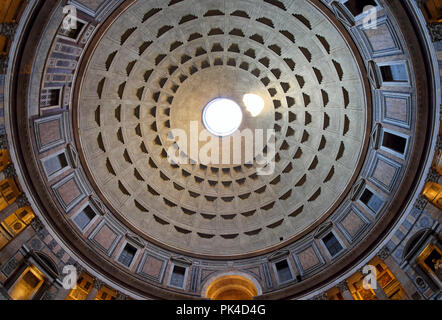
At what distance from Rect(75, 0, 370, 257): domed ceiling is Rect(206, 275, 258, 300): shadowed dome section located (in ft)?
7.60

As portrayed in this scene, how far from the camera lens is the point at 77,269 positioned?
2188 cm

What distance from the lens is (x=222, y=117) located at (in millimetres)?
32906

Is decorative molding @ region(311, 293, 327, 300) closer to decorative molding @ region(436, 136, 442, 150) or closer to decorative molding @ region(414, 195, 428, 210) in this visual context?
decorative molding @ region(414, 195, 428, 210)

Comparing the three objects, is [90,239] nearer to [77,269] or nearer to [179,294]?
[77,269]

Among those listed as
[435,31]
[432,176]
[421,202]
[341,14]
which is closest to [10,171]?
[341,14]

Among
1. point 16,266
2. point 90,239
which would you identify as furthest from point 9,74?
point 90,239

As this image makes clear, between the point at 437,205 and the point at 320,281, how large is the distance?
9329 millimetres

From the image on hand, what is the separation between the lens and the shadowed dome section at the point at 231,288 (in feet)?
88.3

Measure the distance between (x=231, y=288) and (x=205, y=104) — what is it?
16626 millimetres

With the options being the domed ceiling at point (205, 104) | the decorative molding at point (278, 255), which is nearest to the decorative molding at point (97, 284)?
the domed ceiling at point (205, 104)

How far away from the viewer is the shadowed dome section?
88.3ft

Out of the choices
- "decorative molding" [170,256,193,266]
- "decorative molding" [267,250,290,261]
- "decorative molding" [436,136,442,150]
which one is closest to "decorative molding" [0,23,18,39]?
A: "decorative molding" [170,256,193,266]

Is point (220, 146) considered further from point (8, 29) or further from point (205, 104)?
point (8, 29)

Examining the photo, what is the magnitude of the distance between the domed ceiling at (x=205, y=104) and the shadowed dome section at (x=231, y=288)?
232 cm
